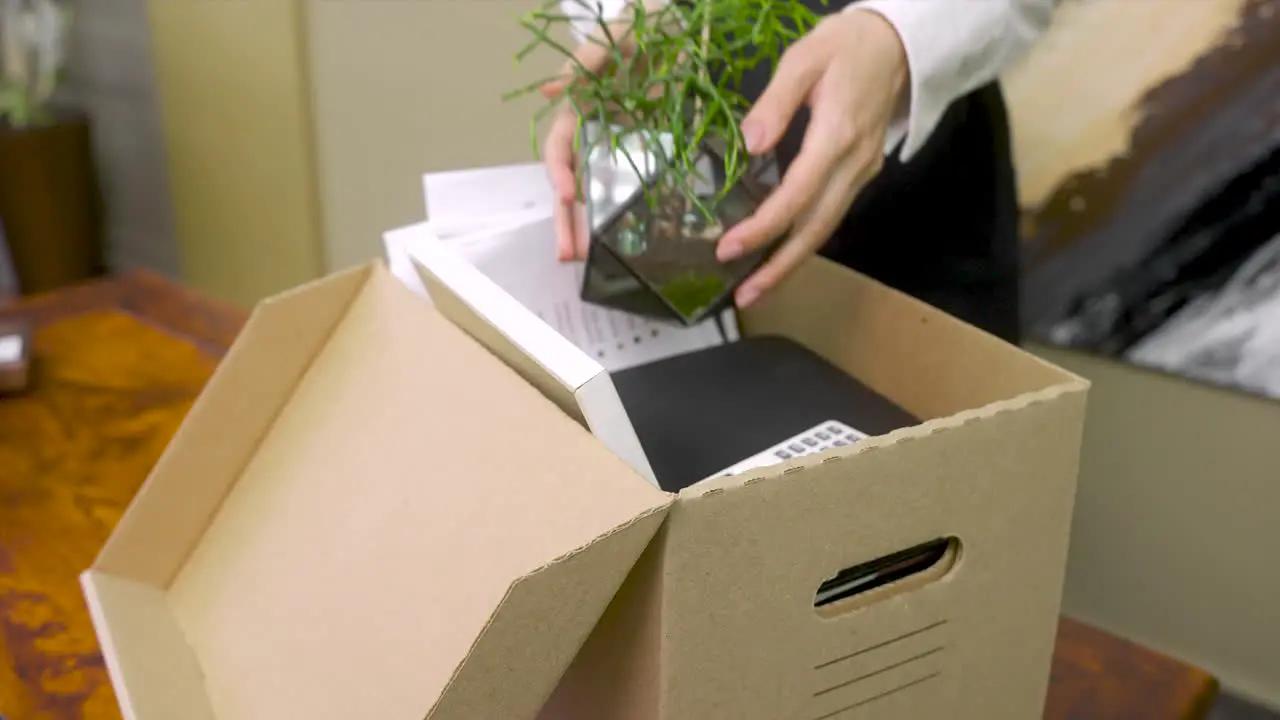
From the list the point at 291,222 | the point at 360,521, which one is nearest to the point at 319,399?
the point at 360,521

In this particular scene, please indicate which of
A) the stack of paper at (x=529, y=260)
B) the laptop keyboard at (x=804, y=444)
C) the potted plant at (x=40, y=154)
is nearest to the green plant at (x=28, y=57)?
the potted plant at (x=40, y=154)

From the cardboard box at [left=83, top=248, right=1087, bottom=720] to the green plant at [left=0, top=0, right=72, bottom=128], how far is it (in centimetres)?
180

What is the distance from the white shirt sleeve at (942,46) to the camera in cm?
63

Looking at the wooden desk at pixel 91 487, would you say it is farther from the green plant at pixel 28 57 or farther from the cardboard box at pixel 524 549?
the green plant at pixel 28 57

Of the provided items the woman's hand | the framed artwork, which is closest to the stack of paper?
the woman's hand

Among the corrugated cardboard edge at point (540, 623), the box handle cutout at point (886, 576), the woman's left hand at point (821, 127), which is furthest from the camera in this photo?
the woman's left hand at point (821, 127)

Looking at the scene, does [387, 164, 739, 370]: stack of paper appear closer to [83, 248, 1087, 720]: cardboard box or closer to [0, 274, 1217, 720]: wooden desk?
[83, 248, 1087, 720]: cardboard box

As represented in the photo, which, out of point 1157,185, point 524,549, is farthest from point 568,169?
point 1157,185

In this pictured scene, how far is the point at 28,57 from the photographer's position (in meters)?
2.03

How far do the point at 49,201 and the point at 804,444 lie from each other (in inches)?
81.1

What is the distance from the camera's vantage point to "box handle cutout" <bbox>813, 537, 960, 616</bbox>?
487 mm

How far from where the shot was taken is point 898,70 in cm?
64

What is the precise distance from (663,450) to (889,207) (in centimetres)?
38

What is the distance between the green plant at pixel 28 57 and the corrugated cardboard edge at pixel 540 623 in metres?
2.08
